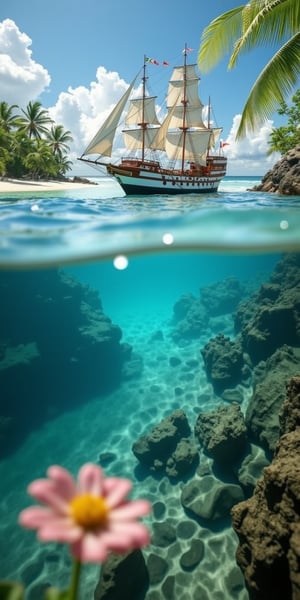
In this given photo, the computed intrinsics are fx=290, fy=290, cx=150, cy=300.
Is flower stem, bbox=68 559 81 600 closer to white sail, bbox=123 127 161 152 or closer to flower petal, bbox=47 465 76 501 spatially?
flower petal, bbox=47 465 76 501

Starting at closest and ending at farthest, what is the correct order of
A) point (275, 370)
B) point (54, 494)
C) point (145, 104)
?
point (54, 494) → point (275, 370) → point (145, 104)

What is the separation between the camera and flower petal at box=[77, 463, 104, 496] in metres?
0.97

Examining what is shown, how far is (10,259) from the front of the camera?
725 cm

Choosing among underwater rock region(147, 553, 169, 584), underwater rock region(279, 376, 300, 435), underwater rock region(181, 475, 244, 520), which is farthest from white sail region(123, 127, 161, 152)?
underwater rock region(147, 553, 169, 584)

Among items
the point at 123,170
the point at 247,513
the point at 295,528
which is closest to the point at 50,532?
the point at 295,528

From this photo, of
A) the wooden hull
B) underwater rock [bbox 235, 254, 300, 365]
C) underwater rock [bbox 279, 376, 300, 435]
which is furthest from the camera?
the wooden hull

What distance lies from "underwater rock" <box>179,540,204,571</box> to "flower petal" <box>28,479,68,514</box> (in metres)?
6.83

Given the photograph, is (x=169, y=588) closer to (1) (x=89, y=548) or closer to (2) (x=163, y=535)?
(2) (x=163, y=535)

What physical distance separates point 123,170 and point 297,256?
1902 cm

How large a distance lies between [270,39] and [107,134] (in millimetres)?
26098

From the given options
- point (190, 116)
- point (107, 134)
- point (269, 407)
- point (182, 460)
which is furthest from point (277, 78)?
point (190, 116)

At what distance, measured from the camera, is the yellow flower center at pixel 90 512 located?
829 millimetres

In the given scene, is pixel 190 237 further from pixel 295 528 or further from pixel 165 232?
pixel 295 528

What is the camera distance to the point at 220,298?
22.1 m
